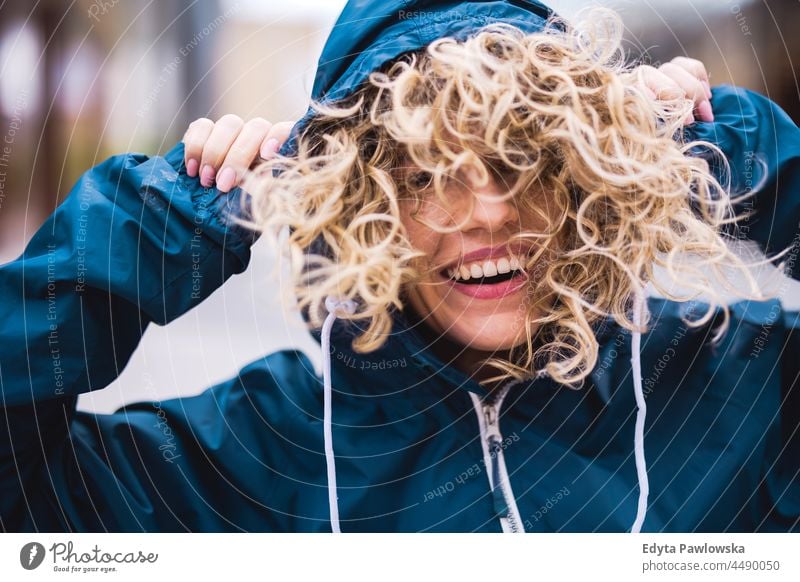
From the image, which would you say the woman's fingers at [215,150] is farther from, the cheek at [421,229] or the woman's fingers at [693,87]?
the woman's fingers at [693,87]

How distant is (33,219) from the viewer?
76 centimetres

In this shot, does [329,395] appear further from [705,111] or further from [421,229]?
[705,111]

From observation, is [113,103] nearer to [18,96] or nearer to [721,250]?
[18,96]

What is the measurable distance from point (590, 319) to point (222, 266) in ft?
1.16

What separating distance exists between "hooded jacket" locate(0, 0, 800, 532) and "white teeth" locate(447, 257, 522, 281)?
8 centimetres

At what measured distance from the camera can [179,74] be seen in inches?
30.3

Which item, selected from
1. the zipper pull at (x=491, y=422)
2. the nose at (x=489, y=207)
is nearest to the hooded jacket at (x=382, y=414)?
the zipper pull at (x=491, y=422)

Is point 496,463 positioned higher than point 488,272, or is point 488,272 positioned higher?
point 488,272

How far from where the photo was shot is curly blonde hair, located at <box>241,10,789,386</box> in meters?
0.62

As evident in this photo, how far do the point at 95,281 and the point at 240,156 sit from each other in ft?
0.53

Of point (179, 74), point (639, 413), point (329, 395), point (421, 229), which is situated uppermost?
point (179, 74)

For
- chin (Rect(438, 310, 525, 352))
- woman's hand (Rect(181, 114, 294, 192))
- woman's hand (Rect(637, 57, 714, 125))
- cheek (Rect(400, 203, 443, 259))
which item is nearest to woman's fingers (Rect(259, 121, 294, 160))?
woman's hand (Rect(181, 114, 294, 192))

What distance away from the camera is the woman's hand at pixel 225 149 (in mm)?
623

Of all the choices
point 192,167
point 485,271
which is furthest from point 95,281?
point 485,271
